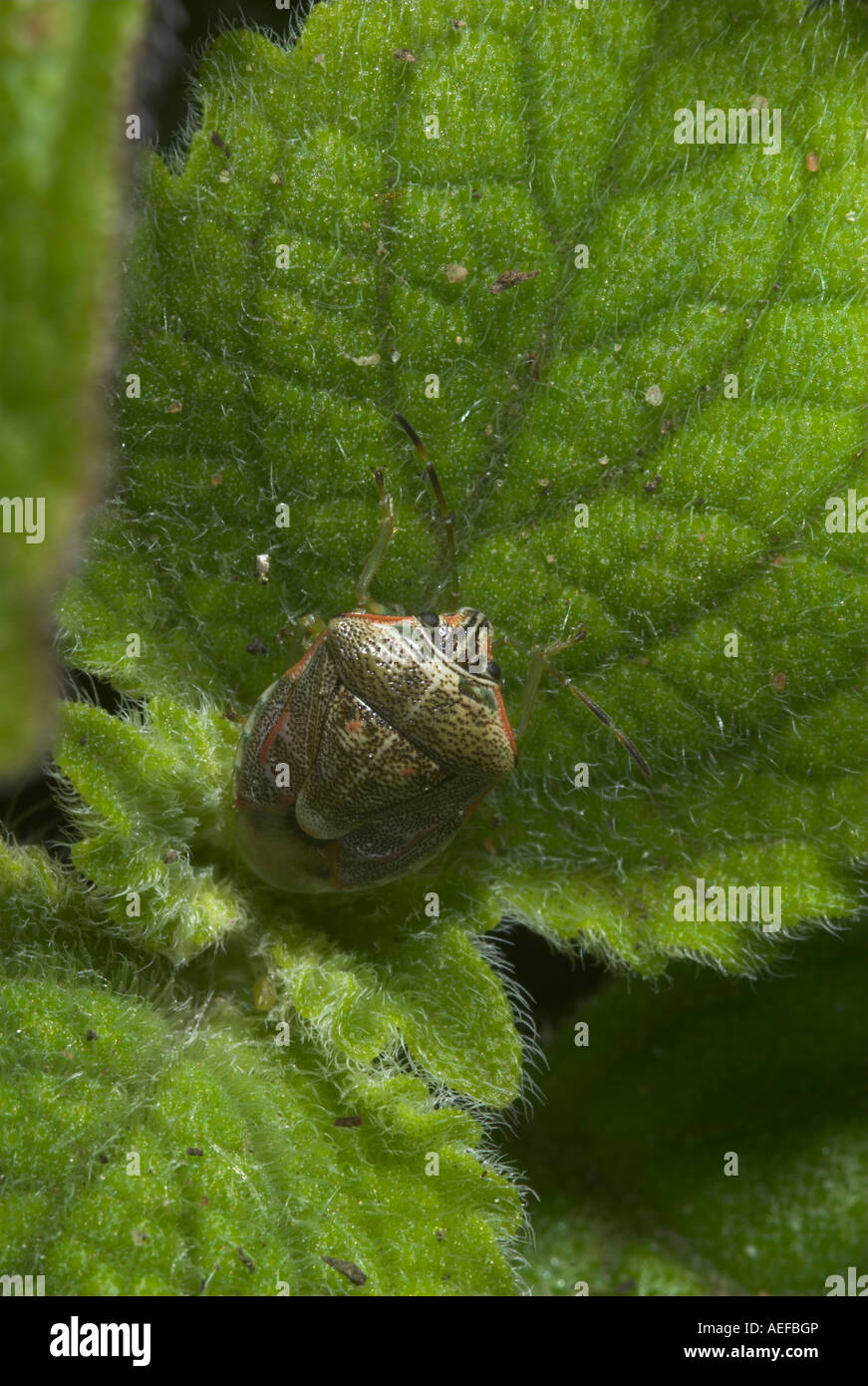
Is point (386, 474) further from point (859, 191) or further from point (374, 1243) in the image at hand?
point (374, 1243)

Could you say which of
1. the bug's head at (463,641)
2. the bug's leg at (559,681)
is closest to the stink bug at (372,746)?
the bug's head at (463,641)

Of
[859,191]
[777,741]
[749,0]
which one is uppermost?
[749,0]

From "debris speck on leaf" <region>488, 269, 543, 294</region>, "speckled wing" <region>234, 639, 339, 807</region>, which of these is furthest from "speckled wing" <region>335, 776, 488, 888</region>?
"debris speck on leaf" <region>488, 269, 543, 294</region>

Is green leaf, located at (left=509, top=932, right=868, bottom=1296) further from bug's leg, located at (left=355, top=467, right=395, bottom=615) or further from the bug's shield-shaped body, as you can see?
bug's leg, located at (left=355, top=467, right=395, bottom=615)

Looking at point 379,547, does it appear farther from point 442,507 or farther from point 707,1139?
point 707,1139

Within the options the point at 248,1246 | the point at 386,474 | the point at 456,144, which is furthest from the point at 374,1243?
the point at 456,144

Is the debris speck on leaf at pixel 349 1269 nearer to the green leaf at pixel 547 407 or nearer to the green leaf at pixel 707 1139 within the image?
the green leaf at pixel 547 407

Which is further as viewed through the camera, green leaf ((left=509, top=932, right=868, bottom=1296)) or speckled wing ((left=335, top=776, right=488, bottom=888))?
green leaf ((left=509, top=932, right=868, bottom=1296))
